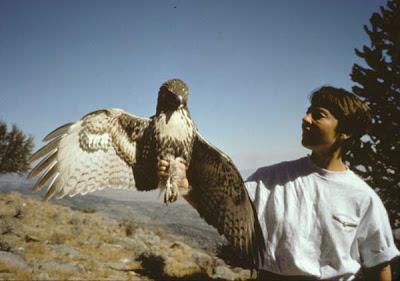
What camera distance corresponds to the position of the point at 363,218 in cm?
219

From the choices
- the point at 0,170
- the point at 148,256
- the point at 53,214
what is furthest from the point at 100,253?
the point at 0,170

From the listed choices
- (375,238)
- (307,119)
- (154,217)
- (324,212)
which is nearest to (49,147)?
(307,119)

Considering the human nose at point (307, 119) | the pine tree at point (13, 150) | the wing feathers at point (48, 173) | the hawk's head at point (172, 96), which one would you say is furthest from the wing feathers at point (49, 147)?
the pine tree at point (13, 150)

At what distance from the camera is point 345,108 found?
8.20ft

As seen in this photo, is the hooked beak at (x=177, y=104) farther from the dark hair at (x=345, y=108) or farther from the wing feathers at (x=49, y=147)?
the dark hair at (x=345, y=108)

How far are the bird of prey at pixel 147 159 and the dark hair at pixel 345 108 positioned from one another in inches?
48.0

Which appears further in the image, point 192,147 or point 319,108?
point 192,147

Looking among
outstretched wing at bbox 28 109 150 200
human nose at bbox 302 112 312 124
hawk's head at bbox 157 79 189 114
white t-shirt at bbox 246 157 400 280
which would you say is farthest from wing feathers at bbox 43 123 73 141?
human nose at bbox 302 112 312 124

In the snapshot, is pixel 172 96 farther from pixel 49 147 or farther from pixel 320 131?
pixel 320 131

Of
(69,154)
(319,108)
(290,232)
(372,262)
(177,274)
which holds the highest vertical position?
(319,108)

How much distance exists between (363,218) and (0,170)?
32.1 meters

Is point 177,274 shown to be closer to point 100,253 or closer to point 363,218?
point 100,253

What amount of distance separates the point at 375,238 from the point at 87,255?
12631mm

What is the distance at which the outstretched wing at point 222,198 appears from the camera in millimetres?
3301
